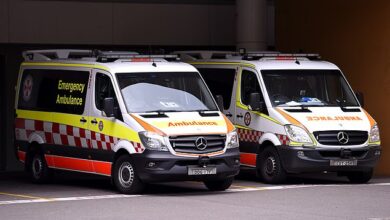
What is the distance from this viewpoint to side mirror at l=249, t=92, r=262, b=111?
19.6 meters

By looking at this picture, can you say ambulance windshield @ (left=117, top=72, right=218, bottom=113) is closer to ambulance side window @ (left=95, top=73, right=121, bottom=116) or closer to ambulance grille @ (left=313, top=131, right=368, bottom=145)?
ambulance side window @ (left=95, top=73, right=121, bottom=116)

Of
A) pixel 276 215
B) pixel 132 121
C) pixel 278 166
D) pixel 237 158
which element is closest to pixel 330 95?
pixel 278 166

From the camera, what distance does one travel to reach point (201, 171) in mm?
17406

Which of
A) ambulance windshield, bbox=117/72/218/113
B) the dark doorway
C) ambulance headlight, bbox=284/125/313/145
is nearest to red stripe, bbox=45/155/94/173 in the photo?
ambulance windshield, bbox=117/72/218/113

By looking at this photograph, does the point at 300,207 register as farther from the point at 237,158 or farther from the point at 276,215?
the point at 237,158

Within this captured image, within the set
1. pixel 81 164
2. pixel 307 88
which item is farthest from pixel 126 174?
pixel 307 88

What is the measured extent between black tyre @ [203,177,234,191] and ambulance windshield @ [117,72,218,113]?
3.86 feet

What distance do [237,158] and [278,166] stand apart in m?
1.57

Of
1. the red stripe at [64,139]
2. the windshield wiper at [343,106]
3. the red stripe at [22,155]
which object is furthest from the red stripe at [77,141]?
the windshield wiper at [343,106]

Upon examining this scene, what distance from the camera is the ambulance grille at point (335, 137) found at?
62.6 ft

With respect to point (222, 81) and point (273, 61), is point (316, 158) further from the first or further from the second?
point (222, 81)

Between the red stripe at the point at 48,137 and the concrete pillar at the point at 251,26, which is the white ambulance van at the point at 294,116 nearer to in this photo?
the red stripe at the point at 48,137

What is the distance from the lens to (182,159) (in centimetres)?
1725

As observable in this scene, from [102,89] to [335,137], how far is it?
397 cm
